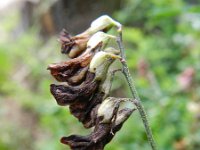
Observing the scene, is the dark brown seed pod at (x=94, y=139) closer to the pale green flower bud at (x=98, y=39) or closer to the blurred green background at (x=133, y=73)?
the pale green flower bud at (x=98, y=39)

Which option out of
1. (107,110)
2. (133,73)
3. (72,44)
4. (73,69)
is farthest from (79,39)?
(133,73)

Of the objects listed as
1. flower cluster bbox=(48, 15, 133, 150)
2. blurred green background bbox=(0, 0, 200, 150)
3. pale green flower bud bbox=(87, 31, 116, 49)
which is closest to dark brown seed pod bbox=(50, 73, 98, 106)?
flower cluster bbox=(48, 15, 133, 150)

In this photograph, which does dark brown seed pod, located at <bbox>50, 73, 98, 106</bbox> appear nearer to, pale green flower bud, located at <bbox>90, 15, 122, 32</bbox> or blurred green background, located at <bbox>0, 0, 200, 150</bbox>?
pale green flower bud, located at <bbox>90, 15, 122, 32</bbox>

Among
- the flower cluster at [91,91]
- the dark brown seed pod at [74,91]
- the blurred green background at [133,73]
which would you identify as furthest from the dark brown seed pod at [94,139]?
the blurred green background at [133,73]

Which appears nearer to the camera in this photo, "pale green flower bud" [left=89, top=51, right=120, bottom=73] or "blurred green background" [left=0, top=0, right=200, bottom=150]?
"pale green flower bud" [left=89, top=51, right=120, bottom=73]

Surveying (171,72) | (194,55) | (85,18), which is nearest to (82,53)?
(194,55)

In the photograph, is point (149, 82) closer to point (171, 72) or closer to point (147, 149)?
point (147, 149)
